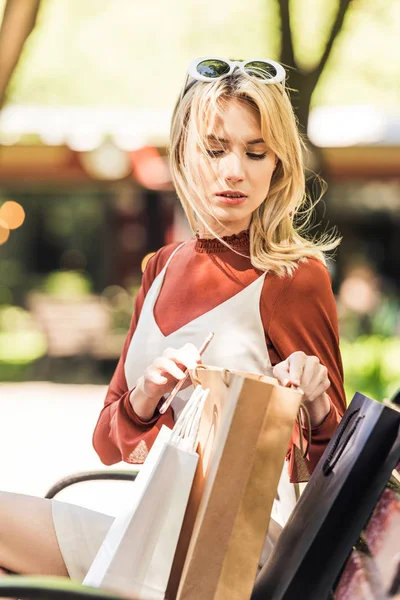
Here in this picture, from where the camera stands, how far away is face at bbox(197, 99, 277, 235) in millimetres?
2316

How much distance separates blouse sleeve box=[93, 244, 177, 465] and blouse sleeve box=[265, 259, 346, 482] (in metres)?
0.33

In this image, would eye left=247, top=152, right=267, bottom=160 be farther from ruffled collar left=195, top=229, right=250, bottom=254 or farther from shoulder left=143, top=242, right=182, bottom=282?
shoulder left=143, top=242, right=182, bottom=282

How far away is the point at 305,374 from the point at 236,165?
1.78ft

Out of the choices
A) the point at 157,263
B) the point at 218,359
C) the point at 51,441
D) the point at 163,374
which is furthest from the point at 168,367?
the point at 51,441

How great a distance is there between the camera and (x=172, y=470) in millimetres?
1951

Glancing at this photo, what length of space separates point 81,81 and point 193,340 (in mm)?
10040

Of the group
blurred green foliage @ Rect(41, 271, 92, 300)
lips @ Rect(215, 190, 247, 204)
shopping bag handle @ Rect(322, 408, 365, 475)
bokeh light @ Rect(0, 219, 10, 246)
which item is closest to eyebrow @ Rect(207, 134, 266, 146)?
lips @ Rect(215, 190, 247, 204)

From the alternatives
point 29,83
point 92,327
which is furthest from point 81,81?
point 92,327

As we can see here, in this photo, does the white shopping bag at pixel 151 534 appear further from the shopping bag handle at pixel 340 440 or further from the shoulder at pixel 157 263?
the shoulder at pixel 157 263

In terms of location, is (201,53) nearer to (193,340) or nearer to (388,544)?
(193,340)

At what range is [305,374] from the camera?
6.83 feet

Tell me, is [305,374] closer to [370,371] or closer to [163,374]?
[163,374]

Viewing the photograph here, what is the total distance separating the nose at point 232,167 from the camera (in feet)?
7.63

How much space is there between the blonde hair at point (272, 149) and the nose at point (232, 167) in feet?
0.12
